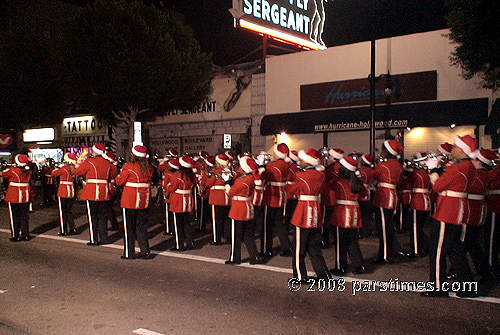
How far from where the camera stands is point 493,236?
7.25m

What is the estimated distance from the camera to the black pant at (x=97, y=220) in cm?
947

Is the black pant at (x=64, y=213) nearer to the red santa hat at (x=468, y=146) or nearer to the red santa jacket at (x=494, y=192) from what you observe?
the red santa hat at (x=468, y=146)

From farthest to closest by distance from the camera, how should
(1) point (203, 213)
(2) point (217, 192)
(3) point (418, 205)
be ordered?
(1) point (203, 213) < (2) point (217, 192) < (3) point (418, 205)

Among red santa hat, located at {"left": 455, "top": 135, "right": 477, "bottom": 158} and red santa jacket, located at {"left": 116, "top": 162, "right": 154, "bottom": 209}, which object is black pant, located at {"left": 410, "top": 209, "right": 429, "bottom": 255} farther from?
red santa jacket, located at {"left": 116, "top": 162, "right": 154, "bottom": 209}

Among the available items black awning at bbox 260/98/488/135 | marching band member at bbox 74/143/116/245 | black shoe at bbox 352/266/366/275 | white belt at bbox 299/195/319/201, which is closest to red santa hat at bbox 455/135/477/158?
white belt at bbox 299/195/319/201

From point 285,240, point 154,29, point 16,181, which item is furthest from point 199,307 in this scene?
point 154,29

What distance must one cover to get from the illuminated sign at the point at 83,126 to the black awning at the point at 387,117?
13.1 meters

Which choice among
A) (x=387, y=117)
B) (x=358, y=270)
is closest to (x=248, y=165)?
(x=358, y=270)

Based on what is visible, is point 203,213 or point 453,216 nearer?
point 453,216

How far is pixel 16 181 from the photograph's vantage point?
1012 cm

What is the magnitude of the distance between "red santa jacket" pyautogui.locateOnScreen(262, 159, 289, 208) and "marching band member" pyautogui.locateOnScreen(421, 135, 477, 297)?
3238 mm

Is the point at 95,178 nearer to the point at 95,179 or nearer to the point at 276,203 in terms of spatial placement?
the point at 95,179

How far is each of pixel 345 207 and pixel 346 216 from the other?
138 millimetres

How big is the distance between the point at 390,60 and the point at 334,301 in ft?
50.1
